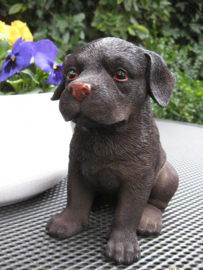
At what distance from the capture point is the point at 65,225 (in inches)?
29.5

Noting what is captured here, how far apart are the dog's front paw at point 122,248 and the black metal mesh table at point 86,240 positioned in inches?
0.6

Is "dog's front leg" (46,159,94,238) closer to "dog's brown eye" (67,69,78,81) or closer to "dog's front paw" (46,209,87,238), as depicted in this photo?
"dog's front paw" (46,209,87,238)

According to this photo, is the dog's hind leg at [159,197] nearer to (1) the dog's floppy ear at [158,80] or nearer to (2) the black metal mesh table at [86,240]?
(2) the black metal mesh table at [86,240]

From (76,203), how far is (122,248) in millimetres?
192

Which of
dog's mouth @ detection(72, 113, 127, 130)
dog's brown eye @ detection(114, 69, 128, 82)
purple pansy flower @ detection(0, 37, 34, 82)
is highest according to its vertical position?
dog's brown eye @ detection(114, 69, 128, 82)

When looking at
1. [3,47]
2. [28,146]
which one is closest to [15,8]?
[3,47]

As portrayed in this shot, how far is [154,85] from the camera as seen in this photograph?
711 mm

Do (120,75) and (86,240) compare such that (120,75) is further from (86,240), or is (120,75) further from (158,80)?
(86,240)

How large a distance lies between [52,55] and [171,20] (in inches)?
126

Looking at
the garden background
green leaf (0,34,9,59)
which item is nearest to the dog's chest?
green leaf (0,34,9,59)

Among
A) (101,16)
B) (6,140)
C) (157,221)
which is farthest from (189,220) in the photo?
(101,16)

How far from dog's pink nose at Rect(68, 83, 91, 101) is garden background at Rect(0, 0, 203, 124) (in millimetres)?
1714

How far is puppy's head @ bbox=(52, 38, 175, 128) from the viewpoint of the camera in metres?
0.63

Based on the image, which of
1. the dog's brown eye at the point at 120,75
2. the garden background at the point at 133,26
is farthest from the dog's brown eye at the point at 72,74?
the garden background at the point at 133,26
